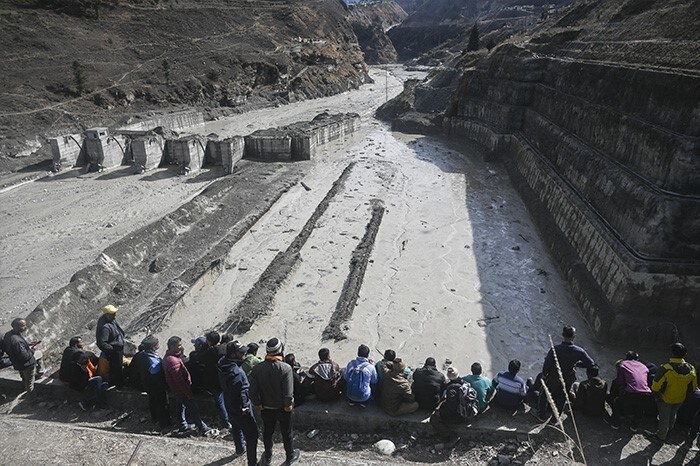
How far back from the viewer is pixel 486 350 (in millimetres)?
11641

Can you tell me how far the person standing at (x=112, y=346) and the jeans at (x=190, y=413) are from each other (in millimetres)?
1368

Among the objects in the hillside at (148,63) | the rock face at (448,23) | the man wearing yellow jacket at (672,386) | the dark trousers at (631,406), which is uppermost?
the rock face at (448,23)

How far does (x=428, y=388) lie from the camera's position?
7.17 metres

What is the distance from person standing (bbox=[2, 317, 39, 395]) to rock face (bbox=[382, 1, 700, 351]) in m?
12.7

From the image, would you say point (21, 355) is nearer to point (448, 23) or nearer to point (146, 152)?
point (146, 152)

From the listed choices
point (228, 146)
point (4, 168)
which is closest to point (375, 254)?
point (228, 146)

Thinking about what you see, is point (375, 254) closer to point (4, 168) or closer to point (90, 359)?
point (90, 359)

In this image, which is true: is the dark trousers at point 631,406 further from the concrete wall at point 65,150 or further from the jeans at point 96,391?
the concrete wall at point 65,150

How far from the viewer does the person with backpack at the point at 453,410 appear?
6680mm

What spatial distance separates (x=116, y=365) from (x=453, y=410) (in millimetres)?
5737

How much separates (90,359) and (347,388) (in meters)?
4.53

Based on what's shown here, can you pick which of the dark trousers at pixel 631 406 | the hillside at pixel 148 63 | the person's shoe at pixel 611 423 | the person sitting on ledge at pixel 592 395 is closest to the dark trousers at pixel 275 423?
the person sitting on ledge at pixel 592 395

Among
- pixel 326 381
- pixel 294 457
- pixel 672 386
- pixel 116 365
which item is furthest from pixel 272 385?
pixel 672 386

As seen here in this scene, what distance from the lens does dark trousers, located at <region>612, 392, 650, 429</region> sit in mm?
7093
